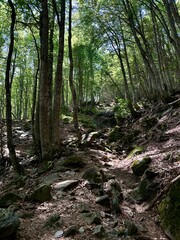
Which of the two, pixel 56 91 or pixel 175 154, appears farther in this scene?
pixel 56 91

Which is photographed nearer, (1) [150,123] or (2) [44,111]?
(2) [44,111]

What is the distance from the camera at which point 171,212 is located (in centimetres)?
432

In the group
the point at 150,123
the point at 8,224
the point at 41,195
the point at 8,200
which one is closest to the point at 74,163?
the point at 41,195

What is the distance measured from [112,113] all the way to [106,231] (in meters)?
18.5

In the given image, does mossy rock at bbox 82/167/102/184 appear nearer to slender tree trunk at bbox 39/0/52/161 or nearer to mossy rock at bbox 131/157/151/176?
mossy rock at bbox 131/157/151/176

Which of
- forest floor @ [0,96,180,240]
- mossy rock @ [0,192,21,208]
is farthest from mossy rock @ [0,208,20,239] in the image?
mossy rock @ [0,192,21,208]

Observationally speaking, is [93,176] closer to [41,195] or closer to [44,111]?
[41,195]

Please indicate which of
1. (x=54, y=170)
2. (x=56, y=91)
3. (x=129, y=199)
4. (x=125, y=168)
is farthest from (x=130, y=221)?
(x=56, y=91)

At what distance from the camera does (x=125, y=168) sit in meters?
7.58

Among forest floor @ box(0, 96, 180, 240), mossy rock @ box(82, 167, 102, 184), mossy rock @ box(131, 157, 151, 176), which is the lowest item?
forest floor @ box(0, 96, 180, 240)

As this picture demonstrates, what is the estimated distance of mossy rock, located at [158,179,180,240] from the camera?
13.3ft

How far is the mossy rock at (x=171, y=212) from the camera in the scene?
160 inches

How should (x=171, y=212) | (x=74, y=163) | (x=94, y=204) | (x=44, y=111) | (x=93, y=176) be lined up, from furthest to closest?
1. (x=44, y=111)
2. (x=74, y=163)
3. (x=93, y=176)
4. (x=94, y=204)
5. (x=171, y=212)

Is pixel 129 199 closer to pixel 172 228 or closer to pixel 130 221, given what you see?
pixel 130 221
